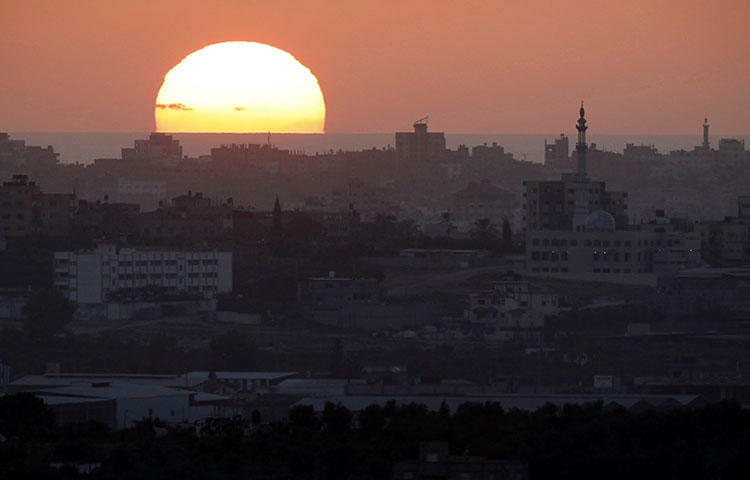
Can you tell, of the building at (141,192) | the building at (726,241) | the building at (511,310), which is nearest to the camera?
the building at (511,310)

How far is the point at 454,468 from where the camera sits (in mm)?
28953

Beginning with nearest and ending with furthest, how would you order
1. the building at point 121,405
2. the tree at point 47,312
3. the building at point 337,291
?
1. the building at point 121,405
2. the tree at point 47,312
3. the building at point 337,291

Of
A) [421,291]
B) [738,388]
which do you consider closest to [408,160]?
[421,291]

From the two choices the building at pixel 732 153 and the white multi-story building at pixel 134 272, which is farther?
the building at pixel 732 153

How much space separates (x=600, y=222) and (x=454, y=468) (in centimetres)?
4095

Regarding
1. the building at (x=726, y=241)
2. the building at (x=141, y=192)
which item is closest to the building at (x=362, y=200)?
the building at (x=141, y=192)

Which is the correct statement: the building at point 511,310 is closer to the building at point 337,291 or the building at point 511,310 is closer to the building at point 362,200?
the building at point 337,291

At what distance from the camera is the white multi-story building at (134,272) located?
213 feet

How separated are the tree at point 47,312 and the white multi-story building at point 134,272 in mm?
3300

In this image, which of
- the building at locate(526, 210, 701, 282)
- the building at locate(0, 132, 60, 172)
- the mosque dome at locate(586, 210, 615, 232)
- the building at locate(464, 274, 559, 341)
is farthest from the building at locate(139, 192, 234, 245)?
the building at locate(0, 132, 60, 172)

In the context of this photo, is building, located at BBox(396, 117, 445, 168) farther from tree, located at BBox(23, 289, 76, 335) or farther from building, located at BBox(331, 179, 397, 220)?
tree, located at BBox(23, 289, 76, 335)

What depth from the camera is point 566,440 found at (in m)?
33.0

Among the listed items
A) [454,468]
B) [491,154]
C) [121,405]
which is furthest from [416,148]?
[454,468]

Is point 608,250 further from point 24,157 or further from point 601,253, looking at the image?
point 24,157
